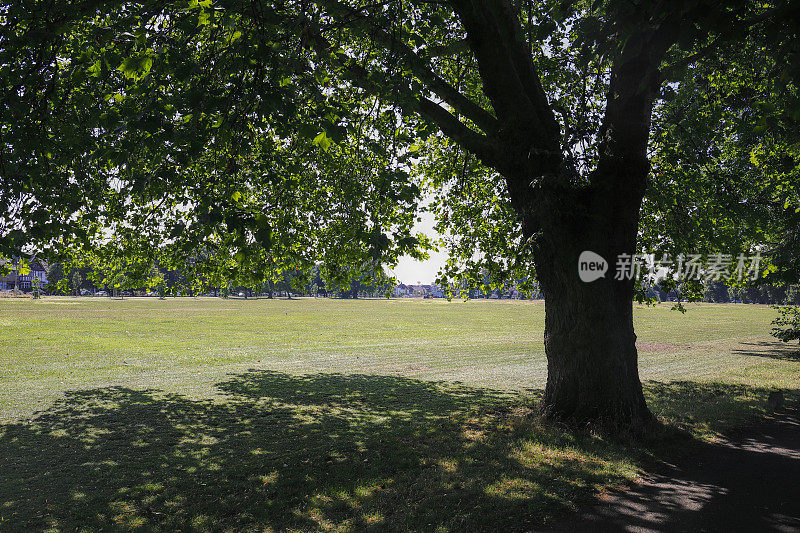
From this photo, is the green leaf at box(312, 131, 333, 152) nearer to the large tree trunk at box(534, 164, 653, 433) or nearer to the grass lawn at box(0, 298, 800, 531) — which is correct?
the grass lawn at box(0, 298, 800, 531)

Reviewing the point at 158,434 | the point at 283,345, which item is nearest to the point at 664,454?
the point at 158,434

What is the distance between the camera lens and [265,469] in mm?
7160

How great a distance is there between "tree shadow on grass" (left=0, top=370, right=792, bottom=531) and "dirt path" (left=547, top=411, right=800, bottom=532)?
14.4 inches

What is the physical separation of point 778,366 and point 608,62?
1545cm

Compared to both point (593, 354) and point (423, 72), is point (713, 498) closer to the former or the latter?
point (593, 354)

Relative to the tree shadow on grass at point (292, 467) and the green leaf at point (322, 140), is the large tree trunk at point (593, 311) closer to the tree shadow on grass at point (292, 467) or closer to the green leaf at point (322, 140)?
the tree shadow on grass at point (292, 467)

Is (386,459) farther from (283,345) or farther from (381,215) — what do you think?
(283,345)

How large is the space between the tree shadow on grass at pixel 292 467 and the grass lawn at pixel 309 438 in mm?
32

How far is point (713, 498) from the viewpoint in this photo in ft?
19.0

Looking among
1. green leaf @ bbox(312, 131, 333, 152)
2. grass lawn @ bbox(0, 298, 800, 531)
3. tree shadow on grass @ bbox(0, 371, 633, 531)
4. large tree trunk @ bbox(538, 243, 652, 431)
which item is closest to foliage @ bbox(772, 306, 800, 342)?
grass lawn @ bbox(0, 298, 800, 531)

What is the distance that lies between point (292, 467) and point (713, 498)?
5.37 metres

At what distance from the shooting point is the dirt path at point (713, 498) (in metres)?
5.12

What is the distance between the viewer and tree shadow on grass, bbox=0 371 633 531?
217 inches

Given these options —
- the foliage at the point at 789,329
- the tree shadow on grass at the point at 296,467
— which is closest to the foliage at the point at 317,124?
the tree shadow on grass at the point at 296,467
